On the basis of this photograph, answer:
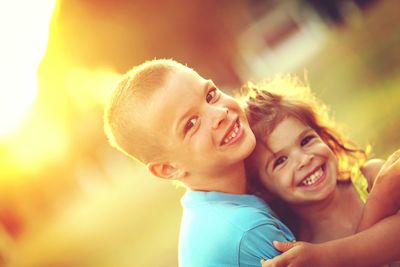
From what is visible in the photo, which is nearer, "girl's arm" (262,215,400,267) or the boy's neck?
"girl's arm" (262,215,400,267)

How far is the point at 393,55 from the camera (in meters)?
8.75

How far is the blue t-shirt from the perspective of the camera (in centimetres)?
257

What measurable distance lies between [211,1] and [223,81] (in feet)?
5.31

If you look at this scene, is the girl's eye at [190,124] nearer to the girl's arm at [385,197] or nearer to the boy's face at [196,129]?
the boy's face at [196,129]

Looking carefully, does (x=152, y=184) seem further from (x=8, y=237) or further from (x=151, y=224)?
(x=8, y=237)

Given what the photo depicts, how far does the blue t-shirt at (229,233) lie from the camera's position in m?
2.57

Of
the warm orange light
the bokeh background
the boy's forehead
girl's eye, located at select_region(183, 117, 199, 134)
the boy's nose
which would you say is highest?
the warm orange light

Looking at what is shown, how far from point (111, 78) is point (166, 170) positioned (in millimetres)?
7000

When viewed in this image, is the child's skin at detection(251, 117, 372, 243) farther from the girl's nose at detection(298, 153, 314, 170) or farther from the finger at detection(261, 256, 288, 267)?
the finger at detection(261, 256, 288, 267)

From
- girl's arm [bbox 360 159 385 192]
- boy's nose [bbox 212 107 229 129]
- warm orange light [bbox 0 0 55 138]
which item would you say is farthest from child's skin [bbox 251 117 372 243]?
warm orange light [bbox 0 0 55 138]

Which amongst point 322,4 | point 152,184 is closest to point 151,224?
point 152,184

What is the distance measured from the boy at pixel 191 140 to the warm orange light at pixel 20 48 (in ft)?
16.0

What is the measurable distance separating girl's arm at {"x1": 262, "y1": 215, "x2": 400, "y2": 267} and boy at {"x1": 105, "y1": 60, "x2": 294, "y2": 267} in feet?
0.53

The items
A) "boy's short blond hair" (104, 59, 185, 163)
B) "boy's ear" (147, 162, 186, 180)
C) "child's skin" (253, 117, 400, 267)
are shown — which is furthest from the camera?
"boy's ear" (147, 162, 186, 180)
